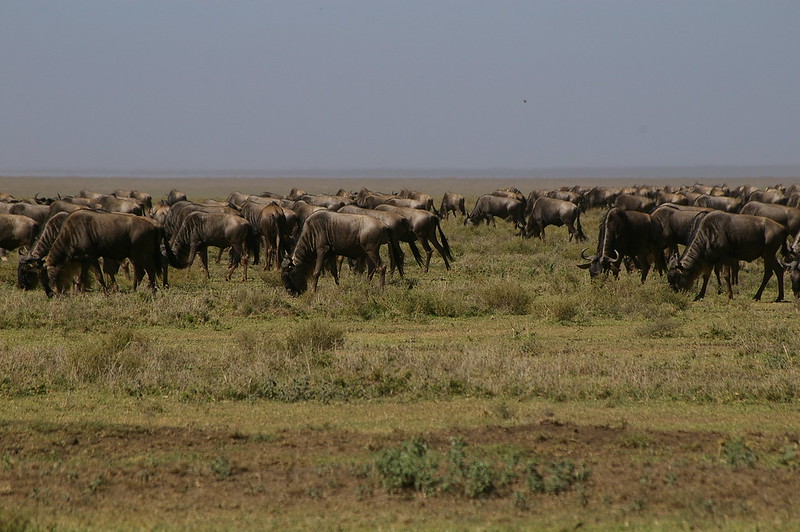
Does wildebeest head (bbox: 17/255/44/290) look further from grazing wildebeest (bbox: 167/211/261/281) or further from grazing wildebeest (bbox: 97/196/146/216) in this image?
grazing wildebeest (bbox: 97/196/146/216)

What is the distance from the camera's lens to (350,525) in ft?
20.6

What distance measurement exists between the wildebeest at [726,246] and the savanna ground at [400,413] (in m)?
1.68

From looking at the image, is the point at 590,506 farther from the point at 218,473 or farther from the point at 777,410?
the point at 777,410

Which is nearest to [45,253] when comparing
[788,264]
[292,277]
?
[292,277]

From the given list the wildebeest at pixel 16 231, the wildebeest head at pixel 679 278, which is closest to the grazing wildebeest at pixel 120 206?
the wildebeest at pixel 16 231

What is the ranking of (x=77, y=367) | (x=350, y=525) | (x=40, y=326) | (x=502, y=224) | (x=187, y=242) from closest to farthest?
1. (x=350, y=525)
2. (x=77, y=367)
3. (x=40, y=326)
4. (x=187, y=242)
5. (x=502, y=224)

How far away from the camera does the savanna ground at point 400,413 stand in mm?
6590

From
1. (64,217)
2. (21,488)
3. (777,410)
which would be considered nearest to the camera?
(21,488)

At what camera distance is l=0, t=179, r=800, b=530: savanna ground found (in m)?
6.59

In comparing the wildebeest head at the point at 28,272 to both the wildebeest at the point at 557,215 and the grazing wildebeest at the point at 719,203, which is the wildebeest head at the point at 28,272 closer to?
the wildebeest at the point at 557,215

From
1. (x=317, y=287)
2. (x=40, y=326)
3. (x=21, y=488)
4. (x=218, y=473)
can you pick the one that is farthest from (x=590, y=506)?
(x=317, y=287)

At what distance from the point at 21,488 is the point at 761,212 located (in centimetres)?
2048

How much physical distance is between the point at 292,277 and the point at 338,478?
12.2 m

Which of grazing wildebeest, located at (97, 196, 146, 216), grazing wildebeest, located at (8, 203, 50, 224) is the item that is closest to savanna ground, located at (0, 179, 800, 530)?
grazing wildebeest, located at (8, 203, 50, 224)
